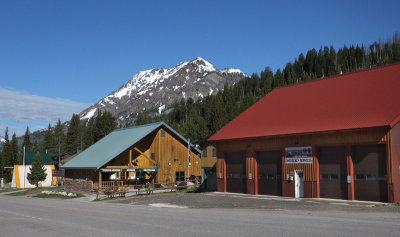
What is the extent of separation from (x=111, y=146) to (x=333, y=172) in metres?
31.2

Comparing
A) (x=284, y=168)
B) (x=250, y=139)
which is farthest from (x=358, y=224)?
(x=250, y=139)

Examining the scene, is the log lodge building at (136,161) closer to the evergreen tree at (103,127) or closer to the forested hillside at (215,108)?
the forested hillside at (215,108)

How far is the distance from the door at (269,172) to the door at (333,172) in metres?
4.09

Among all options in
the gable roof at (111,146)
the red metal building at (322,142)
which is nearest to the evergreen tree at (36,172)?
the gable roof at (111,146)

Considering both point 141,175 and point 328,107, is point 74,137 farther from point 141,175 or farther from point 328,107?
point 328,107

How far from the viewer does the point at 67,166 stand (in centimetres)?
5450

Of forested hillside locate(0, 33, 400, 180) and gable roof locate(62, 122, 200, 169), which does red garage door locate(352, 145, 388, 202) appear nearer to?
gable roof locate(62, 122, 200, 169)

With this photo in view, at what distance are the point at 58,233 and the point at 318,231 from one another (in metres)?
8.67

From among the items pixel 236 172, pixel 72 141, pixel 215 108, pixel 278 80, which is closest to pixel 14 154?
pixel 72 141

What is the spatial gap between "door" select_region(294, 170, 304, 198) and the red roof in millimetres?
3194

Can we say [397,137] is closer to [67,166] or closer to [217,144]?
[217,144]

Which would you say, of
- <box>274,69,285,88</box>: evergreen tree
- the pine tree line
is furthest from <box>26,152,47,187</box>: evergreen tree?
<box>274,69,285,88</box>: evergreen tree

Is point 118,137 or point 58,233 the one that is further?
point 118,137

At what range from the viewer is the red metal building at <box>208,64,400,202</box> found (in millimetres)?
27375
